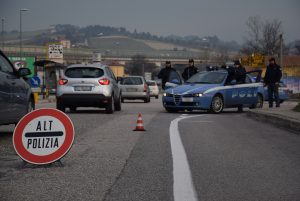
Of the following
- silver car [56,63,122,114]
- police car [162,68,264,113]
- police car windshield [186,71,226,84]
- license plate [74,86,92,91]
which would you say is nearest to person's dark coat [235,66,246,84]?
police car [162,68,264,113]

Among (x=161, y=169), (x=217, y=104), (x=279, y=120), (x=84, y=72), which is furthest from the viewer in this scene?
(x=217, y=104)

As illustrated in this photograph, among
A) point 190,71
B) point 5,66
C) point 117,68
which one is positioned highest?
point 5,66

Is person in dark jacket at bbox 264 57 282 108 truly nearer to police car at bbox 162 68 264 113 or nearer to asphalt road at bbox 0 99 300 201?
police car at bbox 162 68 264 113

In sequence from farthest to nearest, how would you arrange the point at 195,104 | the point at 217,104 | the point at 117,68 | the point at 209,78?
the point at 117,68
the point at 209,78
the point at 217,104
the point at 195,104

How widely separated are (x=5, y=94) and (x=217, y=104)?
1072 centimetres

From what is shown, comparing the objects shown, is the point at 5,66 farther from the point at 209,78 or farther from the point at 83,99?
the point at 209,78

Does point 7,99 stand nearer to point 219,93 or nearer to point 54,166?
point 54,166

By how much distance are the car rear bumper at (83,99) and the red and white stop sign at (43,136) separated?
459 inches

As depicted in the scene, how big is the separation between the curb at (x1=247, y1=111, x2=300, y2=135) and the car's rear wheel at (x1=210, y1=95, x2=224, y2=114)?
6.91 ft

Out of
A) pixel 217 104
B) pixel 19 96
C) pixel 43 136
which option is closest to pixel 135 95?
pixel 217 104

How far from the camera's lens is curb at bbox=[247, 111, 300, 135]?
559 inches

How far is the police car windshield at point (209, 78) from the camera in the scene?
21.8 meters

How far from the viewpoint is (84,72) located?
67.8 ft

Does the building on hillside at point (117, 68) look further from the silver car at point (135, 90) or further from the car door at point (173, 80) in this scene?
the car door at point (173, 80)
